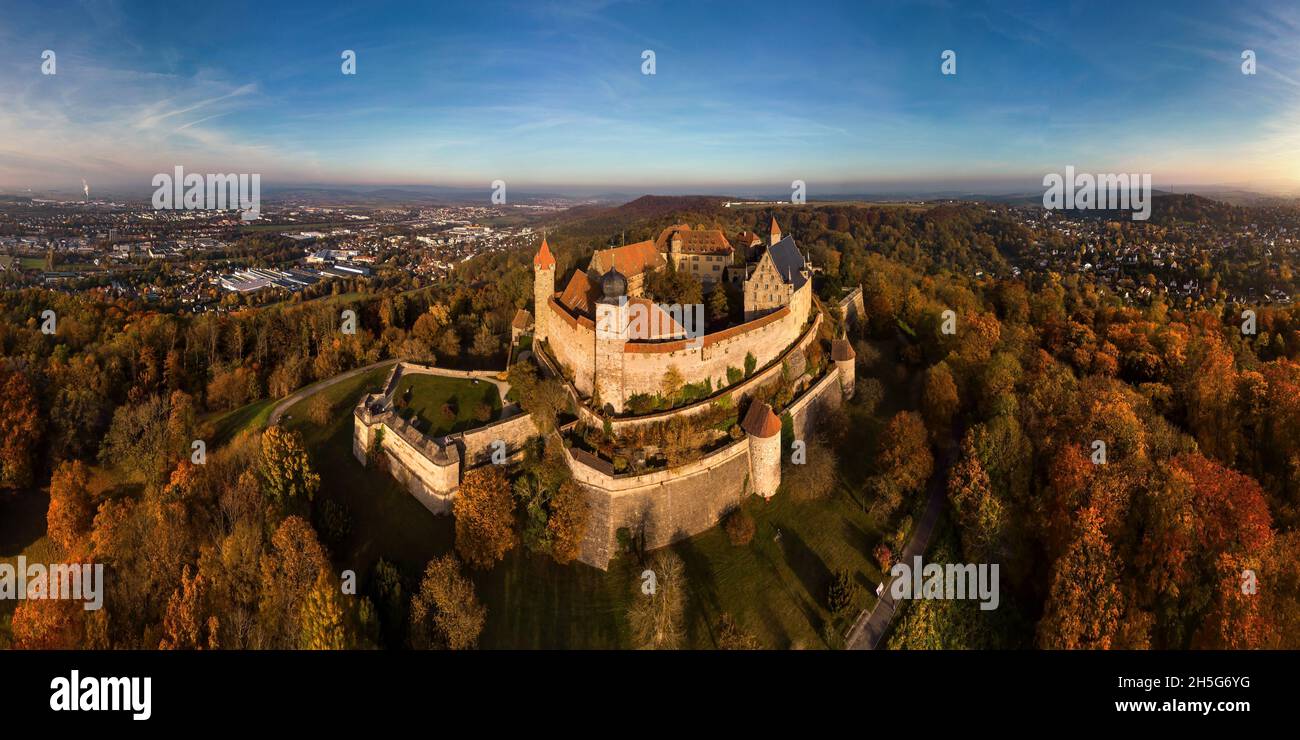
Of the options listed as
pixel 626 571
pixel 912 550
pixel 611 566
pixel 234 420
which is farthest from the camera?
pixel 234 420

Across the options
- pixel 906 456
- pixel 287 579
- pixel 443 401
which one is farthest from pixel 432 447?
pixel 906 456

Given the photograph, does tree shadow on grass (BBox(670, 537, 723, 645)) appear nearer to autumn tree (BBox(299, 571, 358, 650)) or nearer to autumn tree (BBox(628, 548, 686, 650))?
autumn tree (BBox(628, 548, 686, 650))

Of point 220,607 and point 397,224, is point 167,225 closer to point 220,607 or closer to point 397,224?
point 397,224

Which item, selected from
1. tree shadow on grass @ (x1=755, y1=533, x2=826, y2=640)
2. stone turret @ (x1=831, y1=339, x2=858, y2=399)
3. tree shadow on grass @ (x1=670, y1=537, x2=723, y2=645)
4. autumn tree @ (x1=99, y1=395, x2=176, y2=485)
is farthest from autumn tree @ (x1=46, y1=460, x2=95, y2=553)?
stone turret @ (x1=831, y1=339, x2=858, y2=399)

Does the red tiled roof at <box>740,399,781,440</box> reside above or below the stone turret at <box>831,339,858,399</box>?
below

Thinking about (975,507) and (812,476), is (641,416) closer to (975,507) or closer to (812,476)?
(812,476)

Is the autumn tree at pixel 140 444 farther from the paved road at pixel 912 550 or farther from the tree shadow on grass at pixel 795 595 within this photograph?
the paved road at pixel 912 550

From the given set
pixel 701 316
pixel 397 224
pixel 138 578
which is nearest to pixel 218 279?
pixel 397 224
